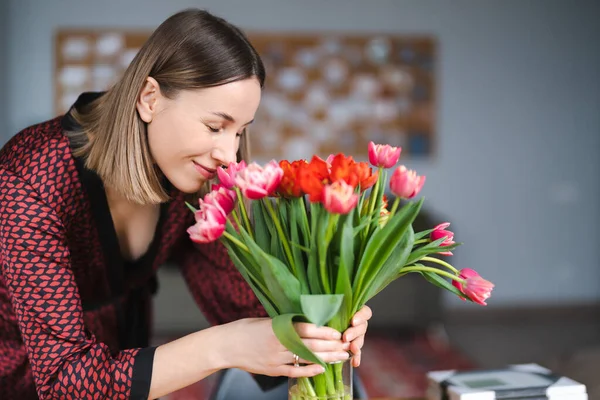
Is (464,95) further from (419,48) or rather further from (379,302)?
(379,302)

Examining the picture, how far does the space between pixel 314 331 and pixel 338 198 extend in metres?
0.21

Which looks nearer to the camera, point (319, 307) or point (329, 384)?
point (319, 307)

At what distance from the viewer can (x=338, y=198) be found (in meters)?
0.78

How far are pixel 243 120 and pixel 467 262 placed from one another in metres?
4.09

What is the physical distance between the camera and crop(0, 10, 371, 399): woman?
0.99 m

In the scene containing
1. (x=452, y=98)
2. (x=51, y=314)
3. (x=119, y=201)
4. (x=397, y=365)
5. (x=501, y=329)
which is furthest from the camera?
(x=452, y=98)

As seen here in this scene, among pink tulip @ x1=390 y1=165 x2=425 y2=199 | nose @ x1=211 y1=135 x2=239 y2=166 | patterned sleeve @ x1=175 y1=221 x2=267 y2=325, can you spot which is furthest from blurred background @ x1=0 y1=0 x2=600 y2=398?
pink tulip @ x1=390 y1=165 x2=425 y2=199

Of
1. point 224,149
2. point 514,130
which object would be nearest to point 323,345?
point 224,149

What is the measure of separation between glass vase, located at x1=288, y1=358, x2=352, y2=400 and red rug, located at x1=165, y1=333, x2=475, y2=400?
2.37m

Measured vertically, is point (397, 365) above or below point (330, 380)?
below

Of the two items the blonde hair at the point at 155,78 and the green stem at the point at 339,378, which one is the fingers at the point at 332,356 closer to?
the green stem at the point at 339,378

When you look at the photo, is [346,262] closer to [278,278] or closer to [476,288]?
[278,278]

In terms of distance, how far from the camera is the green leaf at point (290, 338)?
0.82 metres

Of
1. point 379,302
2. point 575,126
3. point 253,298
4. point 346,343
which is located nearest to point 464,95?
point 575,126
